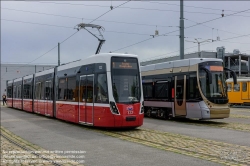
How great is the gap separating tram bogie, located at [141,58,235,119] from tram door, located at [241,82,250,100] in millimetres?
17722

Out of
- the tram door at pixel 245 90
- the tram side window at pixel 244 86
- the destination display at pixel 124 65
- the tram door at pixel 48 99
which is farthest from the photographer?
the tram side window at pixel 244 86

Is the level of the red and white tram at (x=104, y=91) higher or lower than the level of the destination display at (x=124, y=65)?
lower

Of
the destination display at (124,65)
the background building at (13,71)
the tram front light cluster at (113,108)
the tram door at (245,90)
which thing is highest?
the background building at (13,71)

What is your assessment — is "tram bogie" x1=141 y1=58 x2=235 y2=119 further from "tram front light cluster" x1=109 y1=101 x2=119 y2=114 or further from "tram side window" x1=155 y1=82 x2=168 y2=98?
"tram front light cluster" x1=109 y1=101 x2=119 y2=114

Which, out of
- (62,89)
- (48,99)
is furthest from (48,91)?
(62,89)

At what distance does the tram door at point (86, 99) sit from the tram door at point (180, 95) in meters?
5.64

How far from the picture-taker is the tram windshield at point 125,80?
13.6 meters

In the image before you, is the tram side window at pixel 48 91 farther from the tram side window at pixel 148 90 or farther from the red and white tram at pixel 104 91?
the tram side window at pixel 148 90

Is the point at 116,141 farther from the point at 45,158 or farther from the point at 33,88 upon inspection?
the point at 33,88

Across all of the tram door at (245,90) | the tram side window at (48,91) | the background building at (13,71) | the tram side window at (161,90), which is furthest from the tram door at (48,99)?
the background building at (13,71)

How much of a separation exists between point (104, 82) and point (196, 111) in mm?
5671

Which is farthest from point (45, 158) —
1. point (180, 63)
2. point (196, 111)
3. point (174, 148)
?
point (180, 63)

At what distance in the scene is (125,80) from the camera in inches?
548

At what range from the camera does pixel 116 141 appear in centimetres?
1125
